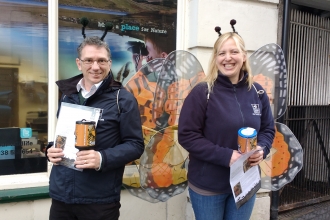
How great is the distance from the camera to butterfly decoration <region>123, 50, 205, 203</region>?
2494mm

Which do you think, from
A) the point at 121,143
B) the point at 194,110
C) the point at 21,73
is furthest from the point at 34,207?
the point at 194,110

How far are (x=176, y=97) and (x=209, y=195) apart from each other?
35.7 inches

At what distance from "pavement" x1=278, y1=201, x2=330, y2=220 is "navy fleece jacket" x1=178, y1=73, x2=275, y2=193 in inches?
98.9

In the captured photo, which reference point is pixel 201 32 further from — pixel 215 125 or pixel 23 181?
pixel 23 181

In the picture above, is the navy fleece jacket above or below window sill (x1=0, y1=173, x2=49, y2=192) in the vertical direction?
above

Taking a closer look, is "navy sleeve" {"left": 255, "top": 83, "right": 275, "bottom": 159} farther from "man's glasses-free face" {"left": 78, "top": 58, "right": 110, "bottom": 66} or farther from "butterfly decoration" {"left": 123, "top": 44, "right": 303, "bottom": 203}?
"man's glasses-free face" {"left": 78, "top": 58, "right": 110, "bottom": 66}

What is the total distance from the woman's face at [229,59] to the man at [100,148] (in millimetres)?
606

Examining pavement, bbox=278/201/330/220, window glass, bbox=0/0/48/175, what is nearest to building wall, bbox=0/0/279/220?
window glass, bbox=0/0/48/175

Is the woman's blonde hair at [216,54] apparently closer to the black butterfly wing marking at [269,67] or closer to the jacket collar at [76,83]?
the jacket collar at [76,83]

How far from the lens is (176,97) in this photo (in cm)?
258

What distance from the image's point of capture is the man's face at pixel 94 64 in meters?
1.80

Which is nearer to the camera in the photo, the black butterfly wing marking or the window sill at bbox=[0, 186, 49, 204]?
the window sill at bbox=[0, 186, 49, 204]

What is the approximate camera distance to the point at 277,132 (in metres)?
2.87

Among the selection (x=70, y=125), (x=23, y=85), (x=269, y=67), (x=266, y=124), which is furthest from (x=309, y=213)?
(x=23, y=85)
